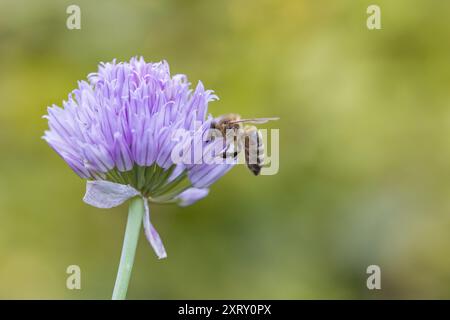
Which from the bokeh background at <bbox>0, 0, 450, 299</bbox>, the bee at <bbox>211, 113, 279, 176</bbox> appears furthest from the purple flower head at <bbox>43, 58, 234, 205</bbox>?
the bokeh background at <bbox>0, 0, 450, 299</bbox>

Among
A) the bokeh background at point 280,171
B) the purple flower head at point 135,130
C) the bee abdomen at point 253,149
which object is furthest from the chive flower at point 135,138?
the bokeh background at point 280,171

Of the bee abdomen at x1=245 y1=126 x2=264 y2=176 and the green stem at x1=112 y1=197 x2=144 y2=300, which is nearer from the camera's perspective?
the green stem at x1=112 y1=197 x2=144 y2=300

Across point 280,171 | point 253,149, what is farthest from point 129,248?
point 280,171

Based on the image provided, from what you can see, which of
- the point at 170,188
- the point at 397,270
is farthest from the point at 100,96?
the point at 397,270

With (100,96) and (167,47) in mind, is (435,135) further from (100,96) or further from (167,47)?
(100,96)

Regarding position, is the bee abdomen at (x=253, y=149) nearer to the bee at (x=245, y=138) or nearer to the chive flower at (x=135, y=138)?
the bee at (x=245, y=138)

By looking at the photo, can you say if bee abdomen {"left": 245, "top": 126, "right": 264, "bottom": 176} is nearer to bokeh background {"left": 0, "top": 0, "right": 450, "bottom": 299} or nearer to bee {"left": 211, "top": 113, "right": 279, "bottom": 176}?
bee {"left": 211, "top": 113, "right": 279, "bottom": 176}
